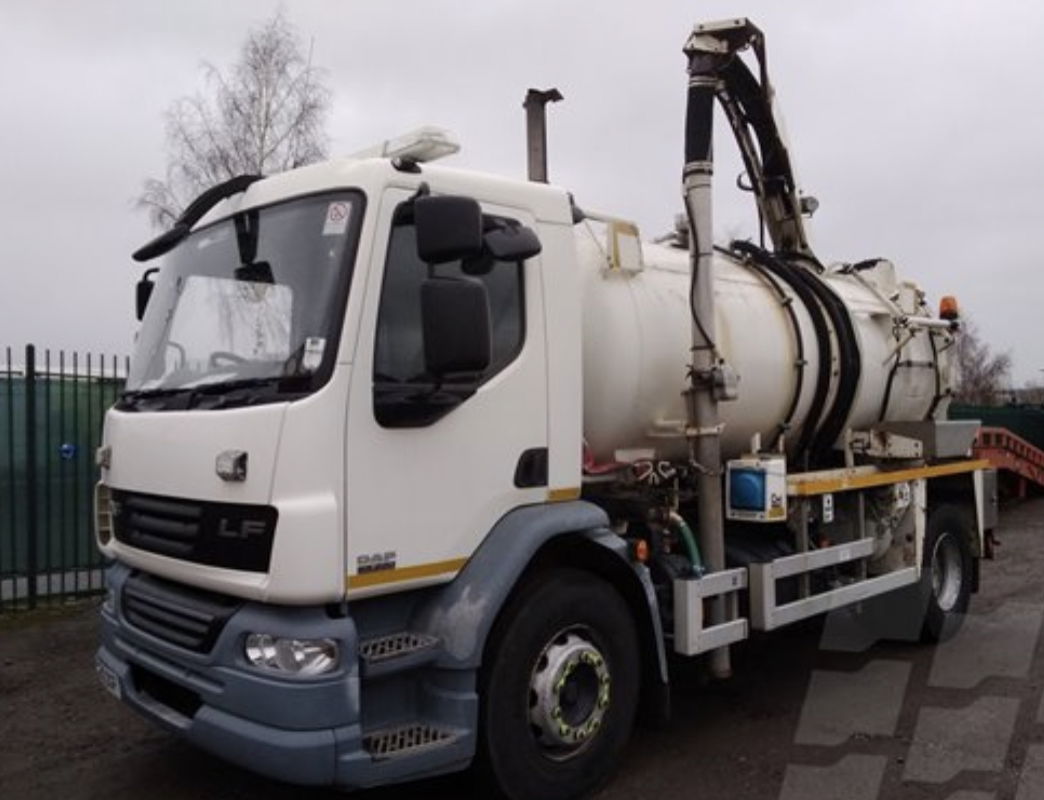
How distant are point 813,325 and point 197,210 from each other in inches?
146

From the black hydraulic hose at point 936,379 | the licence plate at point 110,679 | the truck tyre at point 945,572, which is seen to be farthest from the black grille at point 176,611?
the black hydraulic hose at point 936,379

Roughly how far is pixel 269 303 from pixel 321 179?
0.54 meters

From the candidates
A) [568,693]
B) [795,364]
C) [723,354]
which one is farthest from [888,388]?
[568,693]

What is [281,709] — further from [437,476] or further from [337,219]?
[337,219]

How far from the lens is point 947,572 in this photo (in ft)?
24.2

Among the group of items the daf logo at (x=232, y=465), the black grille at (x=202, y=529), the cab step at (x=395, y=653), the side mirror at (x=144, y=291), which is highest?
the side mirror at (x=144, y=291)

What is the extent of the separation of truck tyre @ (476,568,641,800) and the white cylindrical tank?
86 centimetres

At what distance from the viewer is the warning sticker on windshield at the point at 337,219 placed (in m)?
→ 3.70

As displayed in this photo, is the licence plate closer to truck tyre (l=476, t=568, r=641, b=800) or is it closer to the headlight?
the headlight

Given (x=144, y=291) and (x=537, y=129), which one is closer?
(x=144, y=291)

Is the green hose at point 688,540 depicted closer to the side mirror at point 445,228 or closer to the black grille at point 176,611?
the side mirror at point 445,228

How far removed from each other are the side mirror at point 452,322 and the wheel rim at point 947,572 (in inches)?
198

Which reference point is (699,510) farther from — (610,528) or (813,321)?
(813,321)

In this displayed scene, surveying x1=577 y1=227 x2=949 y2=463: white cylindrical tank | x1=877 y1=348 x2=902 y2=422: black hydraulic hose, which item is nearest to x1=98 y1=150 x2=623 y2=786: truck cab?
x1=577 y1=227 x2=949 y2=463: white cylindrical tank
